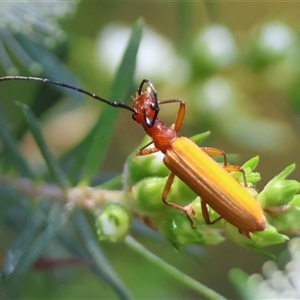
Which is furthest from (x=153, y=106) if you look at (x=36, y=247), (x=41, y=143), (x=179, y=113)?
(x=36, y=247)

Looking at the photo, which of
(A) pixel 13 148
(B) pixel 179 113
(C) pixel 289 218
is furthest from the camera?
(B) pixel 179 113

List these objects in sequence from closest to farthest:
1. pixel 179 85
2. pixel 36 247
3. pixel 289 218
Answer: pixel 289 218 < pixel 36 247 < pixel 179 85

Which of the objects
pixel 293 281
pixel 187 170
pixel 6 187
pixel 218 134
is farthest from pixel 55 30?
pixel 293 281

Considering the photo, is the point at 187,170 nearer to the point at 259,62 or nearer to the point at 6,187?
the point at 6,187

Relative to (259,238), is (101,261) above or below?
below

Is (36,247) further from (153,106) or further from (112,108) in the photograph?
(153,106)

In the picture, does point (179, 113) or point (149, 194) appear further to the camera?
point (179, 113)
